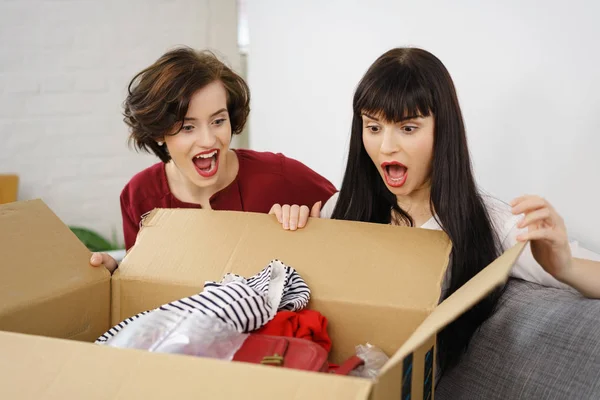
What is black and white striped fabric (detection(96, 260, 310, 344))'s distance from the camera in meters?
0.92

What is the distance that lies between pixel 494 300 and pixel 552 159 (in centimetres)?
37

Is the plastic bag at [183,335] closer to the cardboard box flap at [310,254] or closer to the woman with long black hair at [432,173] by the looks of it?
the cardboard box flap at [310,254]

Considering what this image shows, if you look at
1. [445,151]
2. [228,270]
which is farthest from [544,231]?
[228,270]

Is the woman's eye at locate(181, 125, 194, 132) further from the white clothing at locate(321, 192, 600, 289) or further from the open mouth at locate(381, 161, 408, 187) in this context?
the white clothing at locate(321, 192, 600, 289)

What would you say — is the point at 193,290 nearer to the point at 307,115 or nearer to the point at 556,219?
the point at 556,219

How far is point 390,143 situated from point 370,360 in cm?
40

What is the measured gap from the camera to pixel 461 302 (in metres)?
0.72

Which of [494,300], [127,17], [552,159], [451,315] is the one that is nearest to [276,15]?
[127,17]

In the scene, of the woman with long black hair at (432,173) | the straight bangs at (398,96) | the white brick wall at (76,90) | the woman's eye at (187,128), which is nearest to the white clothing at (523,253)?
the woman with long black hair at (432,173)

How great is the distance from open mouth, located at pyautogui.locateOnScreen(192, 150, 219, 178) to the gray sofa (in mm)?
668

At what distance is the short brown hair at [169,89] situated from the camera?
145 centimetres

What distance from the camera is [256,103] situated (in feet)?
9.25

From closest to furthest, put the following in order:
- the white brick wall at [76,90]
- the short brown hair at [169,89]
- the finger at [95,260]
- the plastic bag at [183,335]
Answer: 1. the plastic bag at [183,335]
2. the finger at [95,260]
3. the short brown hair at [169,89]
4. the white brick wall at [76,90]

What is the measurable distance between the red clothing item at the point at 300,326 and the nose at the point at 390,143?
345 millimetres
